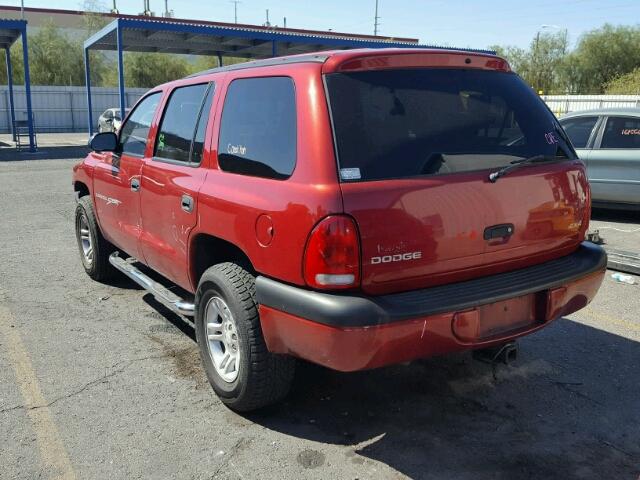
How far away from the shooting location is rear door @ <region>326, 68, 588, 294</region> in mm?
2781

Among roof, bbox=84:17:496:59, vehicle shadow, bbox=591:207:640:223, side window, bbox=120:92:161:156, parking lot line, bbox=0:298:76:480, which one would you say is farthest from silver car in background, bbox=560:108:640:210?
roof, bbox=84:17:496:59

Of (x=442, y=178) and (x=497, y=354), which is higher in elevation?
(x=442, y=178)

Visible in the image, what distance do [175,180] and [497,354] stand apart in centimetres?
232

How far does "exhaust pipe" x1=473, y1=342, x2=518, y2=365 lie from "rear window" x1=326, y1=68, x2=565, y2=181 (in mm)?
1173

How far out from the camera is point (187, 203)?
3709mm

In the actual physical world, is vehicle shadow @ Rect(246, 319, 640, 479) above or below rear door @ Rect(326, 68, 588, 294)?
below

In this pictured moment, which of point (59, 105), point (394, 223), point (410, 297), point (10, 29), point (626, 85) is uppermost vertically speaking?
point (10, 29)

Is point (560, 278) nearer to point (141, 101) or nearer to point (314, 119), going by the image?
point (314, 119)

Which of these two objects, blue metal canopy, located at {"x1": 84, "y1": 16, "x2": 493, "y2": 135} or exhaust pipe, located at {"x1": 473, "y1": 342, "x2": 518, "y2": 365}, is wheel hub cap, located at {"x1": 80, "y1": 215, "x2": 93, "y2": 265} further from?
blue metal canopy, located at {"x1": 84, "y1": 16, "x2": 493, "y2": 135}

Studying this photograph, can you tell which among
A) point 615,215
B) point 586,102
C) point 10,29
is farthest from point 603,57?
point 615,215

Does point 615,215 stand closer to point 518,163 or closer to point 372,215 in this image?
point 518,163

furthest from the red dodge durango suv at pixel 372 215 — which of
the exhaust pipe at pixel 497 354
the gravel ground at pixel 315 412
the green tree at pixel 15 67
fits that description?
the green tree at pixel 15 67

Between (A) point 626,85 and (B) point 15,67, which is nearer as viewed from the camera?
(A) point 626,85

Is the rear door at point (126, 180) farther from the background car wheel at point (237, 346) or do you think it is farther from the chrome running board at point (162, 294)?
the background car wheel at point (237, 346)
